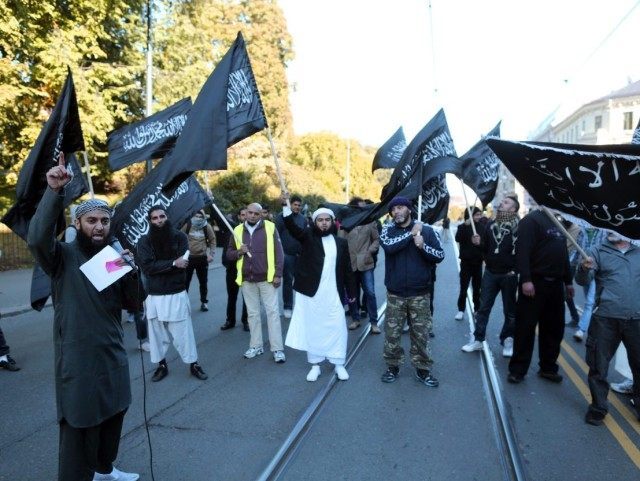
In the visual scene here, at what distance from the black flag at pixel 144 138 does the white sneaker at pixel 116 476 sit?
412 cm

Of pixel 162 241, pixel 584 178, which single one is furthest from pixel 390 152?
pixel 584 178

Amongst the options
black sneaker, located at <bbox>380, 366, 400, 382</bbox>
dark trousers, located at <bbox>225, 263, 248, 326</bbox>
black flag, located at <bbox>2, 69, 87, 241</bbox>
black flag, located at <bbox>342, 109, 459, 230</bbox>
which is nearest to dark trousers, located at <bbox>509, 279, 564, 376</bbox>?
black sneaker, located at <bbox>380, 366, 400, 382</bbox>

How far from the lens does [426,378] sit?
17.5ft

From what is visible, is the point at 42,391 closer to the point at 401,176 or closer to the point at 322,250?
the point at 322,250

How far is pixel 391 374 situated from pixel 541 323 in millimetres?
1781

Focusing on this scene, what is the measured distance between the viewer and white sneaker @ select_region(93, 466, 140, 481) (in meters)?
3.30

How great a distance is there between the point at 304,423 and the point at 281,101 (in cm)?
3182

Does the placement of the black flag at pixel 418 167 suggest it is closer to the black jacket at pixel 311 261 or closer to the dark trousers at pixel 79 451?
the black jacket at pixel 311 261

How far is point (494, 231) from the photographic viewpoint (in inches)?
251

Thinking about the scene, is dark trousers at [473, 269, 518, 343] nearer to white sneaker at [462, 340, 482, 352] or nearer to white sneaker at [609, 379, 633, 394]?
white sneaker at [462, 340, 482, 352]

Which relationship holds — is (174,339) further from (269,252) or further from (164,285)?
(269,252)

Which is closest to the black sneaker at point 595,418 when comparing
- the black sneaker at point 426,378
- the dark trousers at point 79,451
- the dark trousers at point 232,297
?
the black sneaker at point 426,378

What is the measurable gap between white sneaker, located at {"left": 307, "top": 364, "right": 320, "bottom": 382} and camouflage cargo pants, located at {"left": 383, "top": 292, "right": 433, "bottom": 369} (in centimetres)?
78

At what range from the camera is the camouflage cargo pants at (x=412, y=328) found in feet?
17.4
